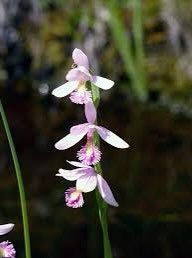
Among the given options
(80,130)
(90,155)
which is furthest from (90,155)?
(80,130)

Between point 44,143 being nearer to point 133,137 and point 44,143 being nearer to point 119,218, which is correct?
point 133,137

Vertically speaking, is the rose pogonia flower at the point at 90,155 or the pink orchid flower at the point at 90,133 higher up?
the pink orchid flower at the point at 90,133

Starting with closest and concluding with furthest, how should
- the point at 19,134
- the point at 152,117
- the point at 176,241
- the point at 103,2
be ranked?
the point at 176,241 → the point at 19,134 → the point at 152,117 → the point at 103,2

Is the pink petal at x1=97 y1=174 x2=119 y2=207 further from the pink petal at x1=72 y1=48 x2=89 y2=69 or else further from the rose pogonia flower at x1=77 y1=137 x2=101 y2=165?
the pink petal at x1=72 y1=48 x2=89 y2=69

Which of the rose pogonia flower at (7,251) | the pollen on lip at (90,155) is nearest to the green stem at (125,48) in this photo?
the pollen on lip at (90,155)

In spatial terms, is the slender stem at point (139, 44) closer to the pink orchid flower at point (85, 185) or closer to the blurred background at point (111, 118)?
the blurred background at point (111, 118)

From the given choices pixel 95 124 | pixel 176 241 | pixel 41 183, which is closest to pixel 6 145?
pixel 41 183

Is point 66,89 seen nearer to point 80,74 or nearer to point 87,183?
point 80,74
